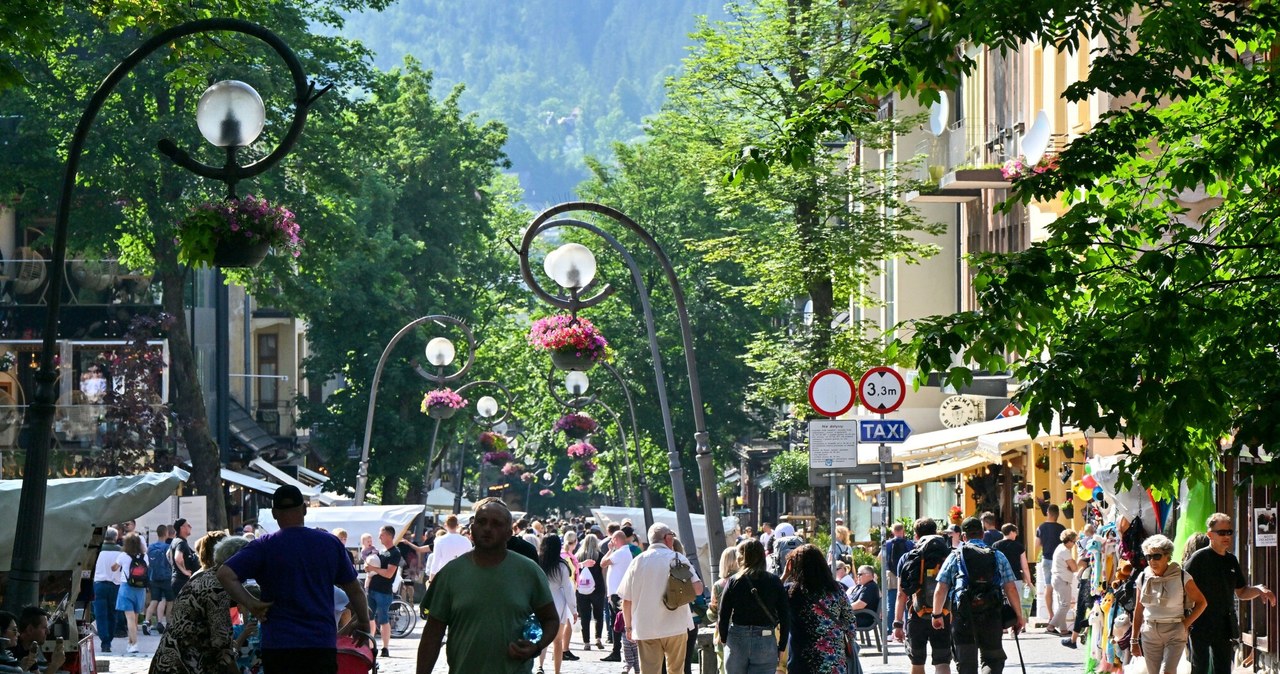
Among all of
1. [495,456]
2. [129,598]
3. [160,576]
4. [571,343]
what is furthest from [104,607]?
[495,456]

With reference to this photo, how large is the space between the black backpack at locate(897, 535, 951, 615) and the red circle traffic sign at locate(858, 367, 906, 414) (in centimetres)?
266

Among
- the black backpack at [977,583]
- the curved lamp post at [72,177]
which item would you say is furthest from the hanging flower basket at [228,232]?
the black backpack at [977,583]

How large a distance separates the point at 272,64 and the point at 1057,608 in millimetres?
19605

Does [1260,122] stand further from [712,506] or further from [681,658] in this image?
[712,506]

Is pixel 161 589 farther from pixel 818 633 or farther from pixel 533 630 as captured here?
pixel 533 630

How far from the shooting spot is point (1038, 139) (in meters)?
32.3

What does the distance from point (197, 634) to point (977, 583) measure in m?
6.87

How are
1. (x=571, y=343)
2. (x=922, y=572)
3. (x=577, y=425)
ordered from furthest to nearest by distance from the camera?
(x=577, y=425)
(x=571, y=343)
(x=922, y=572)

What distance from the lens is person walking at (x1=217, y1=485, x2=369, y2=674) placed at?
10922 millimetres

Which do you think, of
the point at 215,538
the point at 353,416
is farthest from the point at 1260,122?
the point at 353,416

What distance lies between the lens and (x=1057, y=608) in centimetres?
2705

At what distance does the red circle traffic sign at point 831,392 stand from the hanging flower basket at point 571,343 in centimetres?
390

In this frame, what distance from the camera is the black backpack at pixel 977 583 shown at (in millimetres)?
16609

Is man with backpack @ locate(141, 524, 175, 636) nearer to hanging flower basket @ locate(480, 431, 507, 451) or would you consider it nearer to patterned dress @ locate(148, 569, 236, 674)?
patterned dress @ locate(148, 569, 236, 674)
